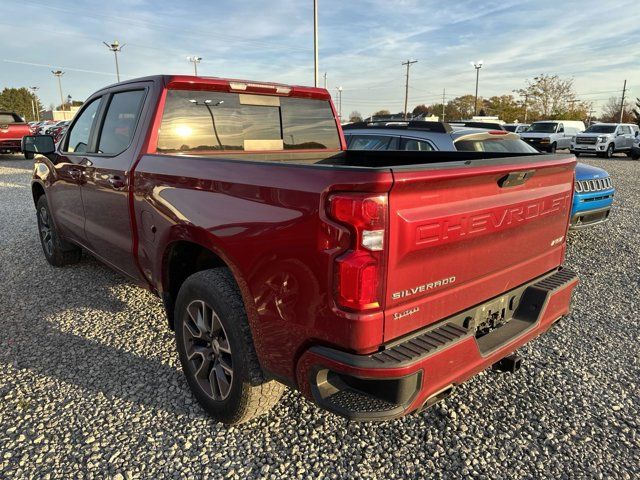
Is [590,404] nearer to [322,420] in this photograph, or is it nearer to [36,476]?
[322,420]

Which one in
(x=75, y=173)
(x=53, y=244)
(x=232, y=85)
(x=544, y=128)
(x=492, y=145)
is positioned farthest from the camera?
(x=544, y=128)

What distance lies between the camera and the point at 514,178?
7.67 ft

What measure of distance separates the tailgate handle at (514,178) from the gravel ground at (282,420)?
1419 millimetres

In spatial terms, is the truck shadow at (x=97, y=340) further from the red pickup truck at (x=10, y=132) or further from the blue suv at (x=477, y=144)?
the red pickup truck at (x=10, y=132)

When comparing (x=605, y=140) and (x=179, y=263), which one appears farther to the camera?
(x=605, y=140)

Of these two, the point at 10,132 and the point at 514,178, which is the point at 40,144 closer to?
the point at 514,178

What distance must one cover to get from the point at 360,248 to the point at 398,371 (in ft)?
1.69

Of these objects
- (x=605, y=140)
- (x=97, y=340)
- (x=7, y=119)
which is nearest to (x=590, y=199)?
(x=97, y=340)

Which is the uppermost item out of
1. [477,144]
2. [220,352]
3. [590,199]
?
[477,144]

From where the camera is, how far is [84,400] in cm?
294

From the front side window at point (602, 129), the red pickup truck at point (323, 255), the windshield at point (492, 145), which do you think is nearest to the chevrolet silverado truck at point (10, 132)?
the red pickup truck at point (323, 255)

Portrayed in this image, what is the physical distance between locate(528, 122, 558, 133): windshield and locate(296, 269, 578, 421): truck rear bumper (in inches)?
1107

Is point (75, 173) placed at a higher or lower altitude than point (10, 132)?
lower

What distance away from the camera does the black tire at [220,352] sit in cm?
239
